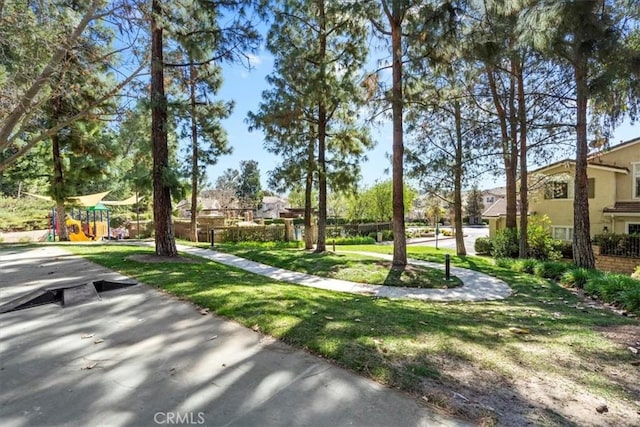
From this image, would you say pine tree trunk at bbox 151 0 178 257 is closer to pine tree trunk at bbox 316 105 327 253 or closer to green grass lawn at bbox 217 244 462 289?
green grass lawn at bbox 217 244 462 289

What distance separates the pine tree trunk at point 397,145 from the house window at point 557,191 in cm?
1208

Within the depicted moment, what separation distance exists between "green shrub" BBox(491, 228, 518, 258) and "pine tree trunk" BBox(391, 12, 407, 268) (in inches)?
353

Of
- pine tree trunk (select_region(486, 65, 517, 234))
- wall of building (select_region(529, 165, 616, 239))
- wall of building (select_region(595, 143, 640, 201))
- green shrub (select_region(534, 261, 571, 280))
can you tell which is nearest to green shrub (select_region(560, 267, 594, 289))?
green shrub (select_region(534, 261, 571, 280))

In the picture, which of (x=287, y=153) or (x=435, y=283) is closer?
(x=435, y=283)

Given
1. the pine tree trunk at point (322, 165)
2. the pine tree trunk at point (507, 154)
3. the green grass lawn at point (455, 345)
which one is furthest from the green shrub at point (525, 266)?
the pine tree trunk at point (322, 165)

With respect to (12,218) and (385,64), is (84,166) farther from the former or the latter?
(12,218)

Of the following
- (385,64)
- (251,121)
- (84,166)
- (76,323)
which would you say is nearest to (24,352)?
(76,323)

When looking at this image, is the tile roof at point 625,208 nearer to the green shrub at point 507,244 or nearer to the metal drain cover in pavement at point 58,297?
the green shrub at point 507,244

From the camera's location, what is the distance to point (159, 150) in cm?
888

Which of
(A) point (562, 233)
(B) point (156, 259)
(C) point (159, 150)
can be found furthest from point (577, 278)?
(A) point (562, 233)

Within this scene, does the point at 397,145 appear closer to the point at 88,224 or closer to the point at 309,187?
the point at 309,187

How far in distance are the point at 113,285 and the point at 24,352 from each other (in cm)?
262

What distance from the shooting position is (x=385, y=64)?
32.3ft

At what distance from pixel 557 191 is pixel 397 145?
1396 cm
